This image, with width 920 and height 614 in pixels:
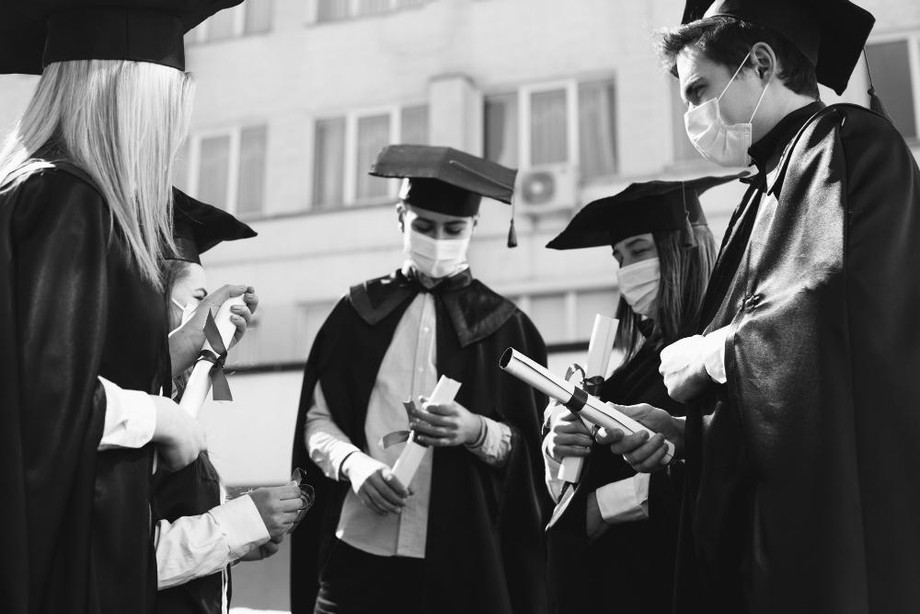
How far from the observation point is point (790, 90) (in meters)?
2.99

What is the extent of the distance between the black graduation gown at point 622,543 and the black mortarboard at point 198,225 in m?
1.62

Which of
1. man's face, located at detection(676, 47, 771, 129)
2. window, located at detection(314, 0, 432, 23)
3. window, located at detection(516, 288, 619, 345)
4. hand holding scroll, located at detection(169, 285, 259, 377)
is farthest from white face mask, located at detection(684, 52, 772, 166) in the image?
window, located at detection(314, 0, 432, 23)

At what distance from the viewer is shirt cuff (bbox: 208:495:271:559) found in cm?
283

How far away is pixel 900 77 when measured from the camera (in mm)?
11852

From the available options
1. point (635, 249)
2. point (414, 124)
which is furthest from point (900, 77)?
point (635, 249)

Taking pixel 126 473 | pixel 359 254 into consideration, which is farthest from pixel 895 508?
pixel 359 254

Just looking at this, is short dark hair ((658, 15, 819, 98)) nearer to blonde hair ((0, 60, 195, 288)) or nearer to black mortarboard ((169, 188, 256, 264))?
blonde hair ((0, 60, 195, 288))

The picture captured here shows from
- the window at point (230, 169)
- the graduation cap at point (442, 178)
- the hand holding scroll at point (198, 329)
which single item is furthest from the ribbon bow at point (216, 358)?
the window at point (230, 169)

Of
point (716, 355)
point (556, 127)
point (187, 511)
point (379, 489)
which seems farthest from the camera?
point (556, 127)

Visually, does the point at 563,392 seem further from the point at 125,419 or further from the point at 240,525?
the point at 125,419

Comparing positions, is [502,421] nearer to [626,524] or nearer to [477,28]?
[626,524]

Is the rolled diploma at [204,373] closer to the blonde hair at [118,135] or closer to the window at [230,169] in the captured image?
the blonde hair at [118,135]

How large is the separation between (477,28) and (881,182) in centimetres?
1173

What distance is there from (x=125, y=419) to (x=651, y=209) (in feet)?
8.35
